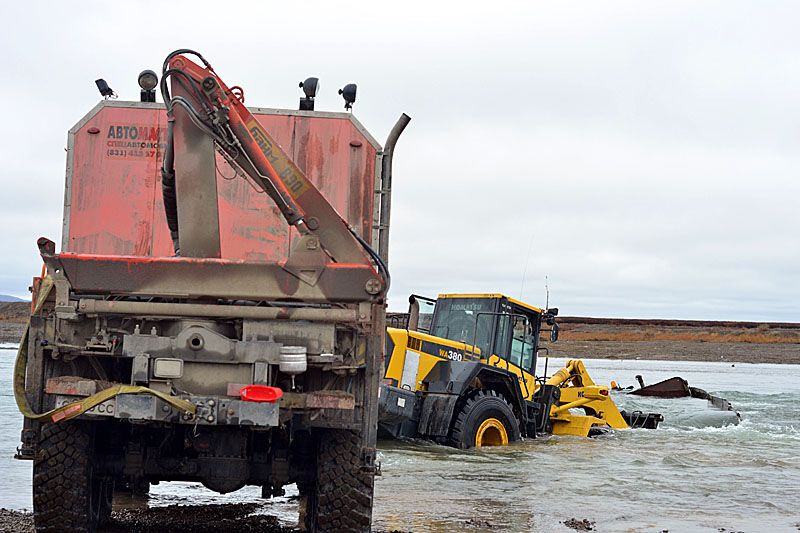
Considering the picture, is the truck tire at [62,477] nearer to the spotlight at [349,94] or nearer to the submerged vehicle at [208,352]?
the submerged vehicle at [208,352]

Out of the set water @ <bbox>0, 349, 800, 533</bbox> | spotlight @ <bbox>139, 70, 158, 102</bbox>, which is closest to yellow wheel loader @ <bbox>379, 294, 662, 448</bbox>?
water @ <bbox>0, 349, 800, 533</bbox>

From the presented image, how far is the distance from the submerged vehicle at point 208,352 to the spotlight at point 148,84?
1436 millimetres

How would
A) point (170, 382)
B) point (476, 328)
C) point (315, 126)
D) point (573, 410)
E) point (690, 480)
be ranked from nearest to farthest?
point (170, 382) < point (315, 126) < point (690, 480) < point (476, 328) < point (573, 410)

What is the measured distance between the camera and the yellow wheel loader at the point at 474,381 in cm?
1471

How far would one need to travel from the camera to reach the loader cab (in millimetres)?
16361

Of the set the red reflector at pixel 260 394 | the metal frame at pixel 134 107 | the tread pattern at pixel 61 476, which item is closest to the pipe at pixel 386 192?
the metal frame at pixel 134 107

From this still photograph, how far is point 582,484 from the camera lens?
40.5ft

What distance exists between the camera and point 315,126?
858 cm

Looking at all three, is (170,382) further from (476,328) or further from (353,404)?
(476,328)

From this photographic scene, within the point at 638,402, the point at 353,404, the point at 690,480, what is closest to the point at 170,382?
the point at 353,404

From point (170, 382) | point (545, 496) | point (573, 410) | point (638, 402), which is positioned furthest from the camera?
point (638, 402)

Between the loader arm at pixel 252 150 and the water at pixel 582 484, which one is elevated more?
the loader arm at pixel 252 150

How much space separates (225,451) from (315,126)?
293cm

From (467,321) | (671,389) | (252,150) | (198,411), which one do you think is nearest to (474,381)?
(467,321)
